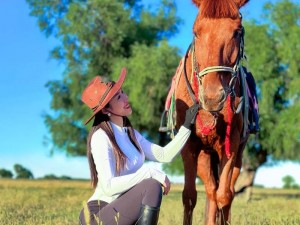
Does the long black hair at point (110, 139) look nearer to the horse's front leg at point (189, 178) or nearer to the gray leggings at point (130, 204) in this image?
the gray leggings at point (130, 204)

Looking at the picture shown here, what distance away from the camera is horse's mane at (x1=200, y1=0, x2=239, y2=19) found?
5.31m

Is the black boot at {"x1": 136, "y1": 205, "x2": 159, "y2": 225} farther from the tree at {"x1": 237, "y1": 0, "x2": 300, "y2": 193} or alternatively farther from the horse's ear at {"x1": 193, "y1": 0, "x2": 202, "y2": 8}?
the tree at {"x1": 237, "y1": 0, "x2": 300, "y2": 193}

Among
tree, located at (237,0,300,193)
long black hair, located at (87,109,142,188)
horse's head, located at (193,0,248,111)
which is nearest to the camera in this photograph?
long black hair, located at (87,109,142,188)

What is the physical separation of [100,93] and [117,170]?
2.26 feet

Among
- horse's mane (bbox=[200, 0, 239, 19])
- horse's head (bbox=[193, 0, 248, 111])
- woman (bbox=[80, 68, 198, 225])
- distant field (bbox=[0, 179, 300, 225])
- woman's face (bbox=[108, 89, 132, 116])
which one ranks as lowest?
distant field (bbox=[0, 179, 300, 225])

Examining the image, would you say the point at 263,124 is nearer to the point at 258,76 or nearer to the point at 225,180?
the point at 258,76

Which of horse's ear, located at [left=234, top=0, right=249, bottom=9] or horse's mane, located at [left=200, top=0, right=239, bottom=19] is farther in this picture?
horse's ear, located at [left=234, top=0, right=249, bottom=9]

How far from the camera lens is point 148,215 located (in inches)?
172

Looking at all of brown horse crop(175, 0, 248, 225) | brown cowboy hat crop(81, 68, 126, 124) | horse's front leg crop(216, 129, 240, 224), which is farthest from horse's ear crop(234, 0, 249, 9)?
brown cowboy hat crop(81, 68, 126, 124)

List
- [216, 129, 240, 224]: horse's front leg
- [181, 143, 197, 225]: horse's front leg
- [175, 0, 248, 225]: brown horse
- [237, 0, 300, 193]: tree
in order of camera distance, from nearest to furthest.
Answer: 1. [175, 0, 248, 225]: brown horse
2. [216, 129, 240, 224]: horse's front leg
3. [181, 143, 197, 225]: horse's front leg
4. [237, 0, 300, 193]: tree

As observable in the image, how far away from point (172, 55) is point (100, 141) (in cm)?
2465

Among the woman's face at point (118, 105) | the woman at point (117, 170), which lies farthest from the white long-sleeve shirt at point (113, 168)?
the woman's face at point (118, 105)

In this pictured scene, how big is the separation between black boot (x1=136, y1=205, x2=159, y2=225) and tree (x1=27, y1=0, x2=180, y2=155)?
23649 mm

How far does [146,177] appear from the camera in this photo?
14.6 ft
